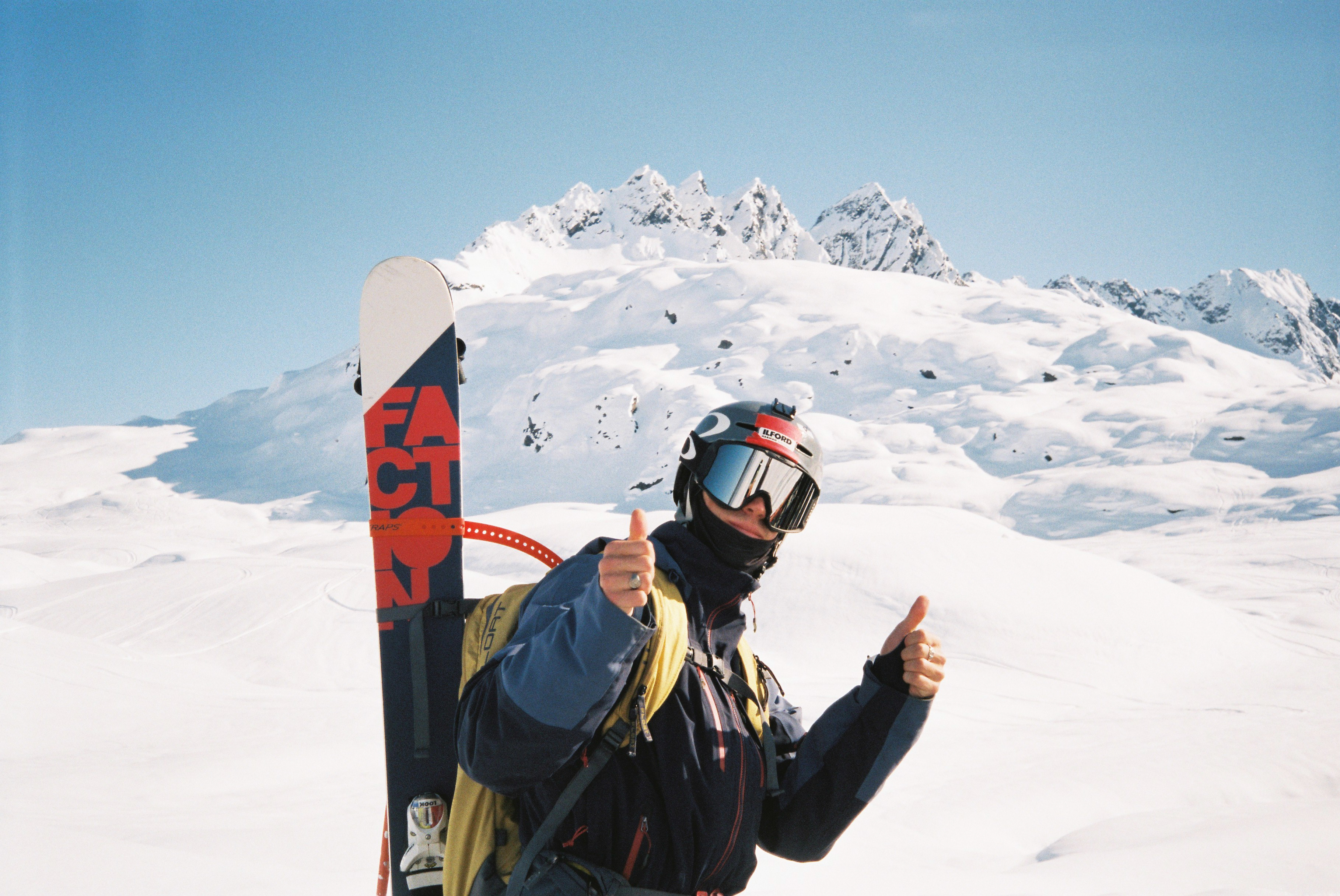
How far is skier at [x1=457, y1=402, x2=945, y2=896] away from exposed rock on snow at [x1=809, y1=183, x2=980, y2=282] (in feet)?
502

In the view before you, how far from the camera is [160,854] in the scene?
12.9 ft

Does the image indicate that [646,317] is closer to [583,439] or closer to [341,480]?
[583,439]

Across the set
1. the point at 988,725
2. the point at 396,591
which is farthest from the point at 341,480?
the point at 396,591

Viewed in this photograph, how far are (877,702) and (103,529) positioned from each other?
49.6m

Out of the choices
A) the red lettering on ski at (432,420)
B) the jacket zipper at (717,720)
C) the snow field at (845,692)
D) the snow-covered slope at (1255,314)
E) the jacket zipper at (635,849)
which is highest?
the snow-covered slope at (1255,314)

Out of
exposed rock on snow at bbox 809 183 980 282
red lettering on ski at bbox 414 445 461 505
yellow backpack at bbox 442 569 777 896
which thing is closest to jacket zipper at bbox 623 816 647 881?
yellow backpack at bbox 442 569 777 896

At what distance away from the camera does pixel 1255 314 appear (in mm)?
168375

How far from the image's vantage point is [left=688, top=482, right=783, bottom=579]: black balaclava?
80.7 inches

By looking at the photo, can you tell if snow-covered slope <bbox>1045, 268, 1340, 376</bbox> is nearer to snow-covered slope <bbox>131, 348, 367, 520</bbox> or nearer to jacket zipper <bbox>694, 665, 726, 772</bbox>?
snow-covered slope <bbox>131, 348, 367, 520</bbox>

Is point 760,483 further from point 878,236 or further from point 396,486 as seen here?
point 878,236

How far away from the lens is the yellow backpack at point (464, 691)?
64.3 inches

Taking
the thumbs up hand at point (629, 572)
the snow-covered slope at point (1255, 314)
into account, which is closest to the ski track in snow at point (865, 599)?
the thumbs up hand at point (629, 572)

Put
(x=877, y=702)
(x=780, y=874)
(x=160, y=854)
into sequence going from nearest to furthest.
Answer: (x=877, y=702) → (x=160, y=854) → (x=780, y=874)

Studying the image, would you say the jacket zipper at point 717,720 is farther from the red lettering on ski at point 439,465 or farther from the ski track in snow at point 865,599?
the ski track in snow at point 865,599
